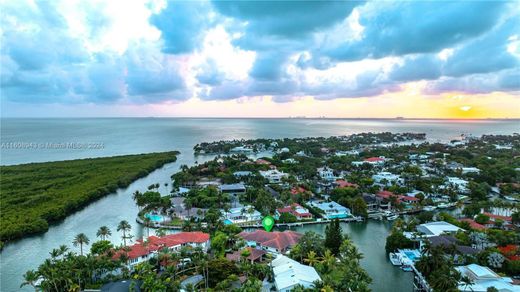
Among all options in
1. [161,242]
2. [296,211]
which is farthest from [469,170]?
[161,242]

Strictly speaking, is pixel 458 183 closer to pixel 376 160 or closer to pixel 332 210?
pixel 376 160

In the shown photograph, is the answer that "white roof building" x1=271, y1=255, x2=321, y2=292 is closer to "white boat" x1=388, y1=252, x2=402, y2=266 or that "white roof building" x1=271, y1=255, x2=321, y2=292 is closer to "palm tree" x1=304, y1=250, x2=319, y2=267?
"palm tree" x1=304, y1=250, x2=319, y2=267

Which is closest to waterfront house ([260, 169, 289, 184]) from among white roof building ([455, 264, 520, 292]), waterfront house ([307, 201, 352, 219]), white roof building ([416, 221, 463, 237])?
waterfront house ([307, 201, 352, 219])

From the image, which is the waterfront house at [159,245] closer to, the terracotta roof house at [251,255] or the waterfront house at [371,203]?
the terracotta roof house at [251,255]

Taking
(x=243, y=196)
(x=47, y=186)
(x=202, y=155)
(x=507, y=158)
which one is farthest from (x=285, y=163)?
(x=507, y=158)

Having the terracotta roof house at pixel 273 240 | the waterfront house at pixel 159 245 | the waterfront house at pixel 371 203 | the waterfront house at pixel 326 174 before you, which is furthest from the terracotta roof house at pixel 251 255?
the waterfront house at pixel 326 174
